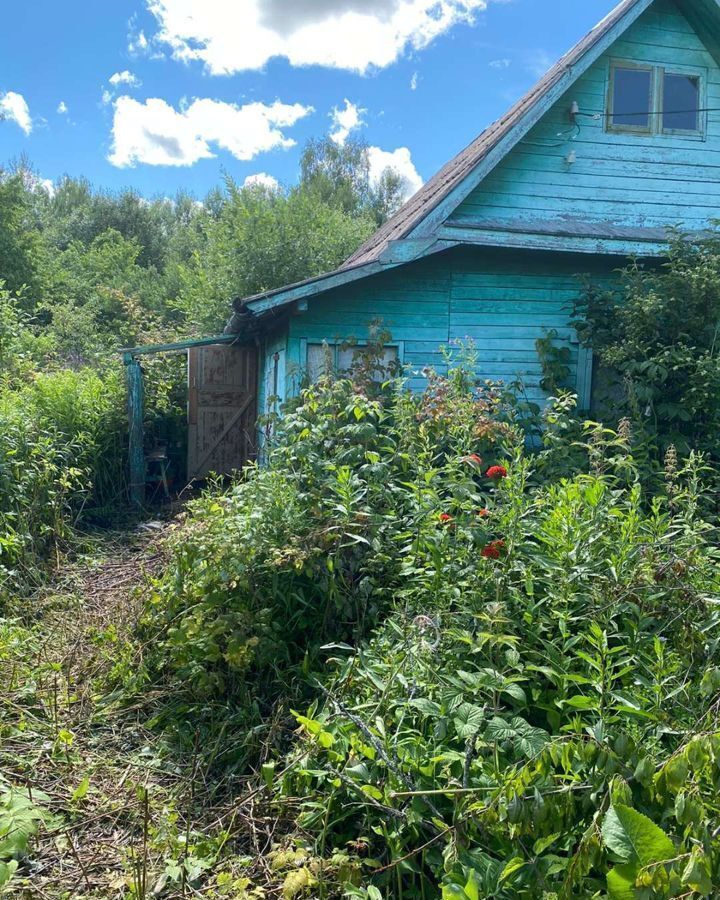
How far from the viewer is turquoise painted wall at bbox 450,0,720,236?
8281 mm

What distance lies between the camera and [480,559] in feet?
11.0

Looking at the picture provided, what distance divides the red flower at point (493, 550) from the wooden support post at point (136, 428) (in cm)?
743

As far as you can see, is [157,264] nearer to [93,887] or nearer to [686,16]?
[686,16]

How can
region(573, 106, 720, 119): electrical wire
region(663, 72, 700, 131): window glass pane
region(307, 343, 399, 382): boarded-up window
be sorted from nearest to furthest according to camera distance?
1. region(307, 343, 399, 382): boarded-up window
2. region(573, 106, 720, 119): electrical wire
3. region(663, 72, 700, 131): window glass pane

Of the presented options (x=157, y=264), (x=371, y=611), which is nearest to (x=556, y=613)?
(x=371, y=611)

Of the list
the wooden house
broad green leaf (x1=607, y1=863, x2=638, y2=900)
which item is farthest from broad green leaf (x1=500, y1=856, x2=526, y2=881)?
the wooden house

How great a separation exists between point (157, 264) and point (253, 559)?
33.5 metres

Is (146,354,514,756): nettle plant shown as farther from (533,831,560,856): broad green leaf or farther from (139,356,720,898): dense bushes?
(533,831,560,856): broad green leaf

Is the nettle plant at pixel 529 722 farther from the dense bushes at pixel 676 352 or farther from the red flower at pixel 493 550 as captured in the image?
the dense bushes at pixel 676 352

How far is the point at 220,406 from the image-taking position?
36.0ft

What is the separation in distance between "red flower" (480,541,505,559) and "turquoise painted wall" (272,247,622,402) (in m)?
5.26

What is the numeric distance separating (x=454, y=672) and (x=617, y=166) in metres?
7.54

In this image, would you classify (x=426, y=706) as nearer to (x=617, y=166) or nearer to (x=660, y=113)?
(x=617, y=166)

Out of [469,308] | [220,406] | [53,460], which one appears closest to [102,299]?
[220,406]
